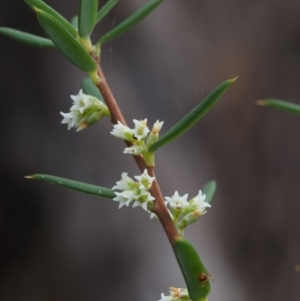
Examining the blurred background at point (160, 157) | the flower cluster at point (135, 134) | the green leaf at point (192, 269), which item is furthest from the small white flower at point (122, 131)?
the blurred background at point (160, 157)

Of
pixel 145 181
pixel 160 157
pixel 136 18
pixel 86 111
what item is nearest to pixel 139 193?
pixel 145 181

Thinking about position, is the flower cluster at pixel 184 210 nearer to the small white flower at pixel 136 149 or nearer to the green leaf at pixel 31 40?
the small white flower at pixel 136 149

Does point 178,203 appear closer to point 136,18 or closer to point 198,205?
point 198,205

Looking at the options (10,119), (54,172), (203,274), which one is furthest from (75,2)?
(203,274)

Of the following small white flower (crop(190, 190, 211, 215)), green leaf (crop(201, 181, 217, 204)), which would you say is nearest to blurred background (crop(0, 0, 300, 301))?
green leaf (crop(201, 181, 217, 204))

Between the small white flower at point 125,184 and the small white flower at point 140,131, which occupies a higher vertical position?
the small white flower at point 140,131

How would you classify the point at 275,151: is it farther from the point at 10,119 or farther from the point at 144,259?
the point at 10,119
